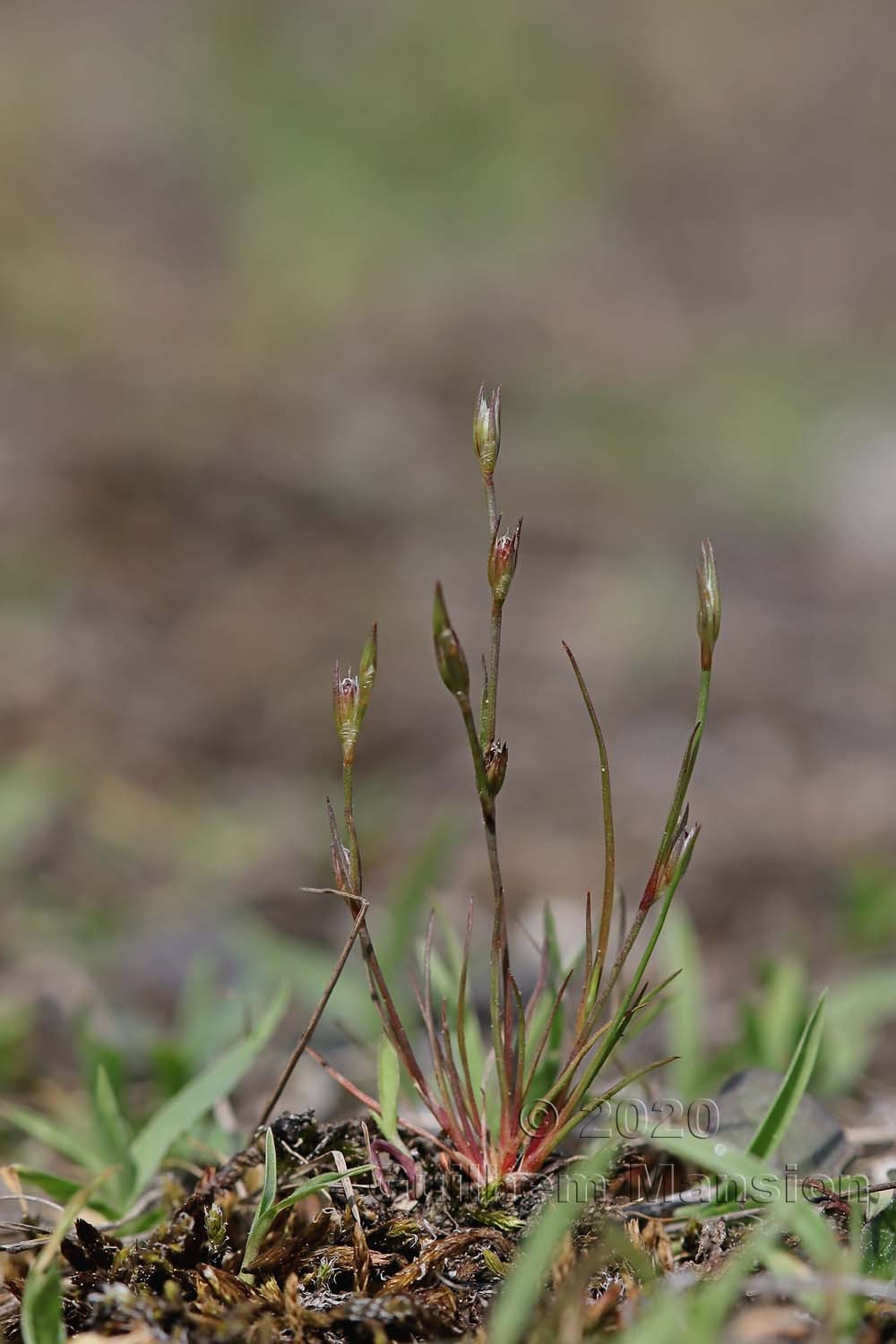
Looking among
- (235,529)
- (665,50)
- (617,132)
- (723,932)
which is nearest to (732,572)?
(235,529)

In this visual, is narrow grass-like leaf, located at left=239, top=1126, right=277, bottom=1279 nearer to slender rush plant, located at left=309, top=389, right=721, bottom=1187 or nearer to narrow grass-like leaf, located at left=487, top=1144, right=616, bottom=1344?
slender rush plant, located at left=309, top=389, right=721, bottom=1187

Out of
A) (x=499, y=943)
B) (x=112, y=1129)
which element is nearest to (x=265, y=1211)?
(x=499, y=943)

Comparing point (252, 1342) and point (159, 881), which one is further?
point (159, 881)

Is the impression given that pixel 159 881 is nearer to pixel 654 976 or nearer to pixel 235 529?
pixel 654 976

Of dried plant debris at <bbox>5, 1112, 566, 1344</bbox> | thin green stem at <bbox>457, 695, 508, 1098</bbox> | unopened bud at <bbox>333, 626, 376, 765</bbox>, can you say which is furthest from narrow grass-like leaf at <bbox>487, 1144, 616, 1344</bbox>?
unopened bud at <bbox>333, 626, 376, 765</bbox>

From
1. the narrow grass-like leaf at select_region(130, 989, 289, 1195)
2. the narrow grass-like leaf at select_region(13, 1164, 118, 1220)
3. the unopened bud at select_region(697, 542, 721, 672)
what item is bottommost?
the narrow grass-like leaf at select_region(13, 1164, 118, 1220)

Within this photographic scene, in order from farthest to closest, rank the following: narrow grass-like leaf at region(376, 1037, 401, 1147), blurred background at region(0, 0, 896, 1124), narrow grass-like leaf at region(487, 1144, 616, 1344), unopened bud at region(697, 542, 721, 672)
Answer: blurred background at region(0, 0, 896, 1124) < narrow grass-like leaf at region(376, 1037, 401, 1147) < unopened bud at region(697, 542, 721, 672) < narrow grass-like leaf at region(487, 1144, 616, 1344)

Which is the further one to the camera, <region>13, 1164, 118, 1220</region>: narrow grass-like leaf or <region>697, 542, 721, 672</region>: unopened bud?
<region>13, 1164, 118, 1220</region>: narrow grass-like leaf
